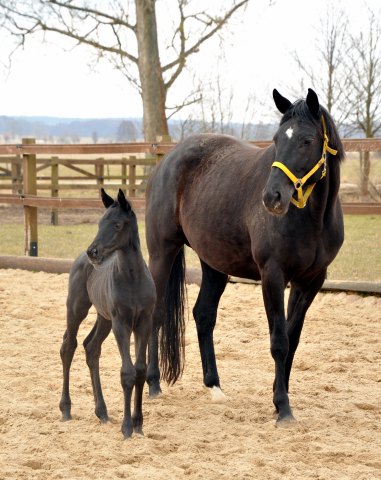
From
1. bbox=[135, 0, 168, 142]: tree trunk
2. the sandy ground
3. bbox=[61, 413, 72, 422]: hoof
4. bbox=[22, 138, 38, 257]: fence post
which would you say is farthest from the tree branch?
bbox=[61, 413, 72, 422]: hoof

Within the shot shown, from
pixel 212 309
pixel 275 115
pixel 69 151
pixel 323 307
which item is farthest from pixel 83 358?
pixel 275 115

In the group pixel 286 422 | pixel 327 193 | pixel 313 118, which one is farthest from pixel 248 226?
pixel 286 422

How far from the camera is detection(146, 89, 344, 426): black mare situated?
2.90 meters

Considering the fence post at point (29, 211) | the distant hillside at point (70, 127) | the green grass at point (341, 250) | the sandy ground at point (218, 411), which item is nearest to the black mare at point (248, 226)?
the sandy ground at point (218, 411)

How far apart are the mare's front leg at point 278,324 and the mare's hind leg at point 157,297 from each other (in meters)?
0.97

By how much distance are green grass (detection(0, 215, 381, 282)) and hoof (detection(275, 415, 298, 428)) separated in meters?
3.91

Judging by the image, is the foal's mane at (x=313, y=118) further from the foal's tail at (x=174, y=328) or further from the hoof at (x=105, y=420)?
the hoof at (x=105, y=420)

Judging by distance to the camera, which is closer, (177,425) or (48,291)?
(177,425)

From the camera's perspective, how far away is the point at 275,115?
18.1 metres

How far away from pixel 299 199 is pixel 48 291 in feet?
13.5

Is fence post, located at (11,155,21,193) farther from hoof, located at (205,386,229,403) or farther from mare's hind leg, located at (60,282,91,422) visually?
hoof, located at (205,386,229,403)

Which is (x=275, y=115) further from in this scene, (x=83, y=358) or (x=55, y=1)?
(x=83, y=358)

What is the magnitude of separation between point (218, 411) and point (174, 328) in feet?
2.75

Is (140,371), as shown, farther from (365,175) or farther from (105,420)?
(365,175)
